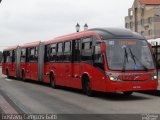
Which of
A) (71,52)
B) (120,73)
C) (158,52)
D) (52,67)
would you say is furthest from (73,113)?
(158,52)

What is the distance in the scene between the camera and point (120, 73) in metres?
17.7

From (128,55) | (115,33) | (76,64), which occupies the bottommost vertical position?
(76,64)

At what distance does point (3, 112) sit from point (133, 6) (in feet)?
393

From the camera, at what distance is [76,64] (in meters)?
21.5

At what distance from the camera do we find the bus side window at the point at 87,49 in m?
19.6

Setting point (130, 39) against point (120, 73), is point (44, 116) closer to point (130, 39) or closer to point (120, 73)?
point (120, 73)

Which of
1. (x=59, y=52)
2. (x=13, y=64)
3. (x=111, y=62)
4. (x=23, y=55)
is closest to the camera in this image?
(x=111, y=62)

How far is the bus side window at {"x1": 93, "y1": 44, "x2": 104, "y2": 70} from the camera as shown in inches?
719

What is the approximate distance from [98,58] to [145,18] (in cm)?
10516

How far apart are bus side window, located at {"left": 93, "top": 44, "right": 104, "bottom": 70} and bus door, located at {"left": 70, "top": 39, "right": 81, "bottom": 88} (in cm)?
213

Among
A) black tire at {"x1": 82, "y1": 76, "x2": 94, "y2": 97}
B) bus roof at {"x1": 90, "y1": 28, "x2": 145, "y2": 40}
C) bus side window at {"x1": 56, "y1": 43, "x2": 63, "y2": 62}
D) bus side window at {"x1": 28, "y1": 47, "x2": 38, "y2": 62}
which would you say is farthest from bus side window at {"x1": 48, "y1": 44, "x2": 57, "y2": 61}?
bus roof at {"x1": 90, "y1": 28, "x2": 145, "y2": 40}

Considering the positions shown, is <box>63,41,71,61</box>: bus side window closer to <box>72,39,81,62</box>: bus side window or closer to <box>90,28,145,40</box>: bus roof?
<box>72,39,81,62</box>: bus side window

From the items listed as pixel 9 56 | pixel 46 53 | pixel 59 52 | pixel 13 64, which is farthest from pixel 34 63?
pixel 9 56

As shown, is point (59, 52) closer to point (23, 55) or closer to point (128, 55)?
point (128, 55)
